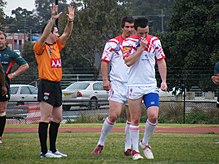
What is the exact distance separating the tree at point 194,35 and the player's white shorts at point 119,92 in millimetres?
18421

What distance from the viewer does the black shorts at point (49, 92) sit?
9656 mm

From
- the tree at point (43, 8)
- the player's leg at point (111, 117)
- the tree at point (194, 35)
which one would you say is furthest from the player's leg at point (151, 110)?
the tree at point (43, 8)

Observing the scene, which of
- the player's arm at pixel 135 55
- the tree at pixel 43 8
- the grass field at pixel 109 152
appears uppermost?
the tree at pixel 43 8

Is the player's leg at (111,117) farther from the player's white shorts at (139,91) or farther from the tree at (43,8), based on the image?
the tree at (43,8)

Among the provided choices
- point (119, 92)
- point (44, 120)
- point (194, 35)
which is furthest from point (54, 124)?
point (194, 35)

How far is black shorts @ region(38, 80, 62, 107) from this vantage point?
31.7 ft

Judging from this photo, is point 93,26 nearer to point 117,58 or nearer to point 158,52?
point 117,58

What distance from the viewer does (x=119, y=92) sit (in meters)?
10.2

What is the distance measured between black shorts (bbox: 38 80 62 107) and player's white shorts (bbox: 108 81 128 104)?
945 mm

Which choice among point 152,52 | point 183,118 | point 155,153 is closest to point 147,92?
point 152,52

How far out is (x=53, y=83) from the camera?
9734 millimetres

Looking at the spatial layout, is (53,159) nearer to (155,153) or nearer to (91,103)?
(155,153)

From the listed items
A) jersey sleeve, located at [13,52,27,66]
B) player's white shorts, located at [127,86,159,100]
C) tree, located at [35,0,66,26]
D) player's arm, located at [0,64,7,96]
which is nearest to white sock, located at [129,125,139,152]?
player's white shorts, located at [127,86,159,100]

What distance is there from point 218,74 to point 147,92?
326 centimetres
